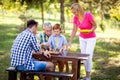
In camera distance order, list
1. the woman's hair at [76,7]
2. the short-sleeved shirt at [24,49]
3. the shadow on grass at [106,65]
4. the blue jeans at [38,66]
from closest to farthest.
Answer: the short-sleeved shirt at [24,49] < the blue jeans at [38,66] < the woman's hair at [76,7] < the shadow on grass at [106,65]

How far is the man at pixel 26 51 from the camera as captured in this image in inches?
249

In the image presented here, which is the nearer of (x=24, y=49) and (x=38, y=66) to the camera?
(x=24, y=49)

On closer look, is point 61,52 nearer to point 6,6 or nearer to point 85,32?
point 85,32

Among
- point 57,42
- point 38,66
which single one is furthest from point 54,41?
point 38,66

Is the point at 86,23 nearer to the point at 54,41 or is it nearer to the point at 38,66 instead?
the point at 54,41

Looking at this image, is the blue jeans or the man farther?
the blue jeans

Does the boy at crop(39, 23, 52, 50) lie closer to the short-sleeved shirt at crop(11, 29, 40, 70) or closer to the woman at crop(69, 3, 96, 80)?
the woman at crop(69, 3, 96, 80)

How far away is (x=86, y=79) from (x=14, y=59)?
7.94 feet

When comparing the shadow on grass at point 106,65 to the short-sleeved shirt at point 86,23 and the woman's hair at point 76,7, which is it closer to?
the short-sleeved shirt at point 86,23

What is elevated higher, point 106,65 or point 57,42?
point 57,42

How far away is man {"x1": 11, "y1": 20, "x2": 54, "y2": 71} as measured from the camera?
20.7 feet

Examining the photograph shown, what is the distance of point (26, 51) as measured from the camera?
250 inches

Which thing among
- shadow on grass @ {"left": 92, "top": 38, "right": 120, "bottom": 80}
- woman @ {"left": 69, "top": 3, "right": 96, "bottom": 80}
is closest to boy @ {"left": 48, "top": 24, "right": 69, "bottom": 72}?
woman @ {"left": 69, "top": 3, "right": 96, "bottom": 80}

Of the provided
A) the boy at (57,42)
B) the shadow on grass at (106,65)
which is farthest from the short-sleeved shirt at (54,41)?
the shadow on grass at (106,65)
